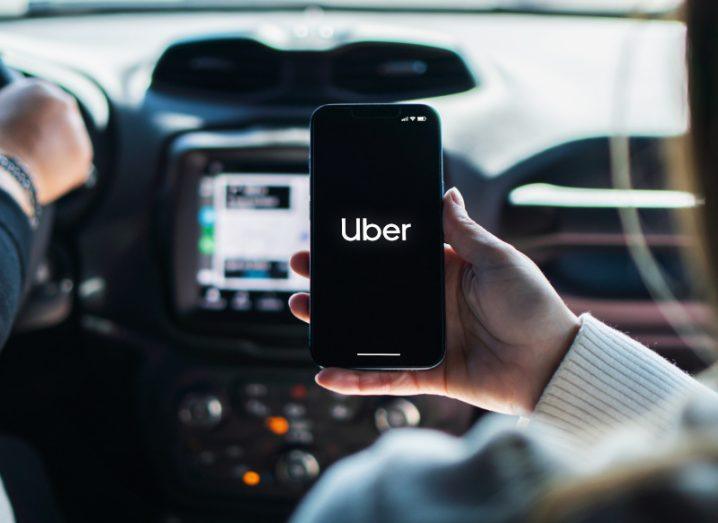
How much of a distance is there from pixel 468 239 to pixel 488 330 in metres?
0.10

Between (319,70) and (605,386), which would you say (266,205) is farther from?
(605,386)

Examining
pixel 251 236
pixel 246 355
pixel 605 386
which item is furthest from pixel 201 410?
pixel 605 386

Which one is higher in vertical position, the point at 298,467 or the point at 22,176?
the point at 22,176

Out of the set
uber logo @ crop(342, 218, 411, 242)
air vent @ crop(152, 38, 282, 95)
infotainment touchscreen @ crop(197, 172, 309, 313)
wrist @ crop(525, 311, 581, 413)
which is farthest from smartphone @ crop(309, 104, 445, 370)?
air vent @ crop(152, 38, 282, 95)

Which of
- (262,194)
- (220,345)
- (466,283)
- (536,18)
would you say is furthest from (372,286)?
(536,18)

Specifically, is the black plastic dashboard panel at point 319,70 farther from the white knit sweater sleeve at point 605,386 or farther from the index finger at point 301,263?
the white knit sweater sleeve at point 605,386

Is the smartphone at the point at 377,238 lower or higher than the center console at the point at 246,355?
higher

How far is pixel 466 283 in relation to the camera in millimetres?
882

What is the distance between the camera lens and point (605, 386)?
0.77m

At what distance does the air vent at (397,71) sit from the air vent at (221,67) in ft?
0.37

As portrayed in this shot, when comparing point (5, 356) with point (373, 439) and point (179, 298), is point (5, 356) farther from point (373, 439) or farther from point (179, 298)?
point (373, 439)

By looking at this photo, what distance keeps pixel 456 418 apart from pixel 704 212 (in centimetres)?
94

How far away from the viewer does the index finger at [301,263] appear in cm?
92

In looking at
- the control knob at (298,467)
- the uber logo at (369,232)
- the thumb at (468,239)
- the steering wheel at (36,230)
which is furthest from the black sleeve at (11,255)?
the control knob at (298,467)
